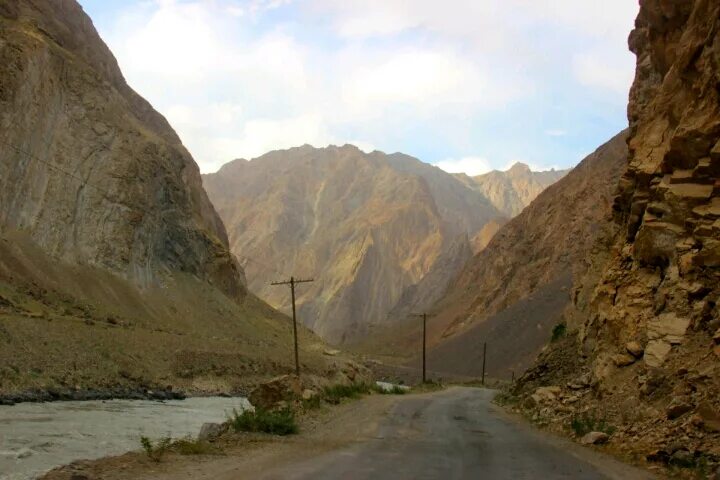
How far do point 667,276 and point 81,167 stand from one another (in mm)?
52827

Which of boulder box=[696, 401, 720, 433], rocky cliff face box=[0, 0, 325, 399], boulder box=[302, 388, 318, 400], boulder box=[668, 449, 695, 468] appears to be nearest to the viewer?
boulder box=[668, 449, 695, 468]

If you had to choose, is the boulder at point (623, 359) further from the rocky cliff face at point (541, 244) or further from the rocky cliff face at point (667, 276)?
the rocky cliff face at point (541, 244)

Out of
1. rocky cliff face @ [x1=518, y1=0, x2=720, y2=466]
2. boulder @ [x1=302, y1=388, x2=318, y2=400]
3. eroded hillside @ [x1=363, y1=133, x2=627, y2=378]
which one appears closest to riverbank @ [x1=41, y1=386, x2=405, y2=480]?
boulder @ [x1=302, y1=388, x2=318, y2=400]

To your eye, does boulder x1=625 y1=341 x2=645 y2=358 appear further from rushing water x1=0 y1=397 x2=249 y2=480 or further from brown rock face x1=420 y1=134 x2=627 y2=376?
brown rock face x1=420 y1=134 x2=627 y2=376

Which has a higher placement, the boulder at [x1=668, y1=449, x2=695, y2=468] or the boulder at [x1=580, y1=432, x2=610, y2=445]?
the boulder at [x1=668, y1=449, x2=695, y2=468]

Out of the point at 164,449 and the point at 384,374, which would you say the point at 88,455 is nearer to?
the point at 164,449

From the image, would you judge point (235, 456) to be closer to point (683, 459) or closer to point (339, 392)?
point (683, 459)

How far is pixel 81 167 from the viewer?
57344 millimetres

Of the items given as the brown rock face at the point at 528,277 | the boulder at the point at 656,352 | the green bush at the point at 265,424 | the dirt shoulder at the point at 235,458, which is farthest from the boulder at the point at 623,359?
the brown rock face at the point at 528,277

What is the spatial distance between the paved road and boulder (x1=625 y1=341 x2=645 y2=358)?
10.3ft

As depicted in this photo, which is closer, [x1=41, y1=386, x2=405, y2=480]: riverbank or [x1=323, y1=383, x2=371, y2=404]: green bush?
[x1=41, y1=386, x2=405, y2=480]: riverbank

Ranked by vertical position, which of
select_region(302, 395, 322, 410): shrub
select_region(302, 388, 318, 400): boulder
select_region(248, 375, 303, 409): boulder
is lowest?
select_region(302, 395, 322, 410): shrub

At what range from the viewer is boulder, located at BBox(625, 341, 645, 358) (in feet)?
51.9

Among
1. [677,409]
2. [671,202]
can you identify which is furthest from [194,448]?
[671,202]
